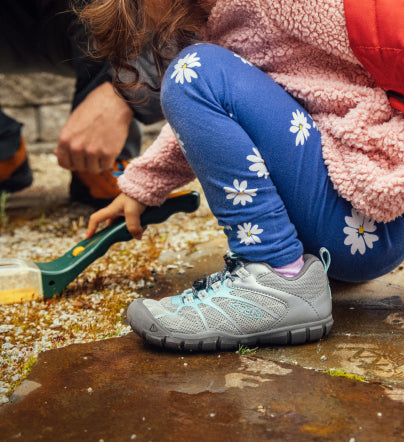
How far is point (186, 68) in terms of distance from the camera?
1.08 m

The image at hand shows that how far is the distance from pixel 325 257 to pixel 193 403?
1.45 feet

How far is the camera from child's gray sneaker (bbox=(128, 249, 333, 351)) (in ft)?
3.36

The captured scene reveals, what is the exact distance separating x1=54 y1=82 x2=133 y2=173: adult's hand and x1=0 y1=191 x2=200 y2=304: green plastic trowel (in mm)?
404

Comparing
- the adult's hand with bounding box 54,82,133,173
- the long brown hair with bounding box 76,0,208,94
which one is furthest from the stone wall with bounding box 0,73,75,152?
the long brown hair with bounding box 76,0,208,94

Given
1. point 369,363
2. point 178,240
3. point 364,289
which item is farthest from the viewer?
point 178,240

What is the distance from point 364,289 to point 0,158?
161 centimetres

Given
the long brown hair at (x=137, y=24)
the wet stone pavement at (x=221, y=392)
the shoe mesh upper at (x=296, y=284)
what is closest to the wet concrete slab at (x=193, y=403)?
the wet stone pavement at (x=221, y=392)

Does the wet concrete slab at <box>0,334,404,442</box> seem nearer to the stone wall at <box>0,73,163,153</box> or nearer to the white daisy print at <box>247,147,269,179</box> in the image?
the white daisy print at <box>247,147,269,179</box>

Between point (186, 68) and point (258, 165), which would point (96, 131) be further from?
point (258, 165)

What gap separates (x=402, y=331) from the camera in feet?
3.52

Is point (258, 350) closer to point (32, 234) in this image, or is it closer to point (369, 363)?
point (369, 363)

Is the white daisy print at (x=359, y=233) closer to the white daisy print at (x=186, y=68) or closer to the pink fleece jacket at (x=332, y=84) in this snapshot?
the pink fleece jacket at (x=332, y=84)

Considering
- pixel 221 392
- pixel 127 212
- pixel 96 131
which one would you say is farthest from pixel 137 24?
pixel 221 392

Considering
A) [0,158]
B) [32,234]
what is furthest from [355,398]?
[0,158]
